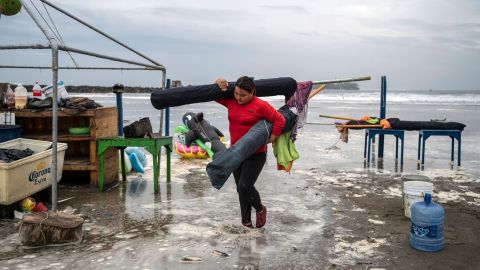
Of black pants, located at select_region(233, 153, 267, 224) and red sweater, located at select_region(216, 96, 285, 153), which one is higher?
red sweater, located at select_region(216, 96, 285, 153)

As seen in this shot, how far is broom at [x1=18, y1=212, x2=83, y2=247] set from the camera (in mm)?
4516

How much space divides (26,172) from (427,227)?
493 centimetres

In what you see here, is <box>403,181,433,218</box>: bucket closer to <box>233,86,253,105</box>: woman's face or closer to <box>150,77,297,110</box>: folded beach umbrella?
<box>150,77,297,110</box>: folded beach umbrella

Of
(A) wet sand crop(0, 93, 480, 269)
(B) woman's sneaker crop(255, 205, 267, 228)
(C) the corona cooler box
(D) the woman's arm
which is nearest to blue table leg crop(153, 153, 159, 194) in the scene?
(A) wet sand crop(0, 93, 480, 269)

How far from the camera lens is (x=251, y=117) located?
5.04 m

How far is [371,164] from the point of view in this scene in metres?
10.2

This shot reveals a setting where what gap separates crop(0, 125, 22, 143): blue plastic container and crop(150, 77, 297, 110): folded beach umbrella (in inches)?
109

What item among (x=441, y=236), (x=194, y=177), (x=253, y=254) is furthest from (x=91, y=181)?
(x=441, y=236)

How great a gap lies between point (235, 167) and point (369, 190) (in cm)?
359

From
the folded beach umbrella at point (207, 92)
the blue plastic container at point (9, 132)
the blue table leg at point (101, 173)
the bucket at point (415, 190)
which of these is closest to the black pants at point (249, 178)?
the folded beach umbrella at point (207, 92)

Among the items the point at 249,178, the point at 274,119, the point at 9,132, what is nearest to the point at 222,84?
the point at 274,119

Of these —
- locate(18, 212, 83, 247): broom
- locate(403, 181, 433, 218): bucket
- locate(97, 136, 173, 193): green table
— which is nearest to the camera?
locate(18, 212, 83, 247): broom

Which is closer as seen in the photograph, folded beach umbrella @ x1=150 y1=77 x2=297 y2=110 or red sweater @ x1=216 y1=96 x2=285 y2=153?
red sweater @ x1=216 y1=96 x2=285 y2=153

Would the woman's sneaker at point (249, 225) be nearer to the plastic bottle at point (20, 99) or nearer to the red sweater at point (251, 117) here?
the red sweater at point (251, 117)
